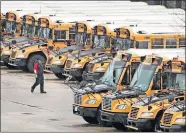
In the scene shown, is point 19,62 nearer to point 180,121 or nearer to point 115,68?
point 115,68

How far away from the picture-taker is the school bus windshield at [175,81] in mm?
24422

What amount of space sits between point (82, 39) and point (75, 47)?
1.81ft

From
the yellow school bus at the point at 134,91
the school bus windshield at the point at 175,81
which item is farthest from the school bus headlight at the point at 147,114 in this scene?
the school bus windshield at the point at 175,81

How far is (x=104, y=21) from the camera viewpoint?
41.0 metres

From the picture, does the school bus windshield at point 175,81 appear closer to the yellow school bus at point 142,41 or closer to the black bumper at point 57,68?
the yellow school bus at point 142,41

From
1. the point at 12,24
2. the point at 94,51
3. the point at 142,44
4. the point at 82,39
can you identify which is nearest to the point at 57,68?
the point at 94,51

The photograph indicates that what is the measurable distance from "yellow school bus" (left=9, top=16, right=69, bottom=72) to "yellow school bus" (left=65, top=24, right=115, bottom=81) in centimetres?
330

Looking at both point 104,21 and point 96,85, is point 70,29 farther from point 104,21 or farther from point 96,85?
point 96,85

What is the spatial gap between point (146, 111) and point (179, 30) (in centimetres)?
1270

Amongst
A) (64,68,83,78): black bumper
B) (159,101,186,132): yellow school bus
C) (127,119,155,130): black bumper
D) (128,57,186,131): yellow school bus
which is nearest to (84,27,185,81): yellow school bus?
(64,68,83,78): black bumper

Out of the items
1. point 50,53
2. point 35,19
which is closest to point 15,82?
point 50,53

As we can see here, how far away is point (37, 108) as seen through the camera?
30391 millimetres

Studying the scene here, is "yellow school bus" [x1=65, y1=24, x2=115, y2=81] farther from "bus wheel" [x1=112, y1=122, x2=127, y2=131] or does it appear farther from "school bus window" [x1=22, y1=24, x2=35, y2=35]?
"bus wheel" [x1=112, y1=122, x2=127, y2=131]

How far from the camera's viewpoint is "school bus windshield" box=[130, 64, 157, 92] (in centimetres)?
2552
